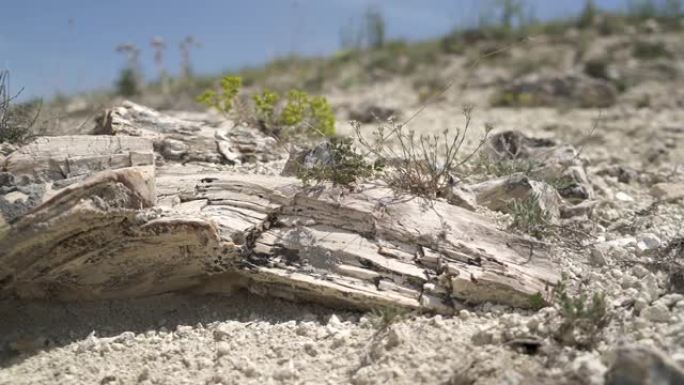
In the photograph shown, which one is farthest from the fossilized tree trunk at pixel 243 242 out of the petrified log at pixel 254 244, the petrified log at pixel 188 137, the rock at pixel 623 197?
the rock at pixel 623 197

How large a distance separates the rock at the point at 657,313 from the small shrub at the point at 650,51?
394 inches

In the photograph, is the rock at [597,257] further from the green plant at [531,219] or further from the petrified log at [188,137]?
the petrified log at [188,137]

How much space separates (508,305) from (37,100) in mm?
3871

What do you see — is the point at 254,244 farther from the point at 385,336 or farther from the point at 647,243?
the point at 647,243

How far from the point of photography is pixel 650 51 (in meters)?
11.4

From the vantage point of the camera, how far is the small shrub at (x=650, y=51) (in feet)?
37.0

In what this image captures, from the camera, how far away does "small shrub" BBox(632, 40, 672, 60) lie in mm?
11273

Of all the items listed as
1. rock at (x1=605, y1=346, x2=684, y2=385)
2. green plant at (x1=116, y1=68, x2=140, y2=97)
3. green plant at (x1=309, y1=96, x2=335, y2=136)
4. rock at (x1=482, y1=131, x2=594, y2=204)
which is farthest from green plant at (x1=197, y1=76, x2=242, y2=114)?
green plant at (x1=116, y1=68, x2=140, y2=97)

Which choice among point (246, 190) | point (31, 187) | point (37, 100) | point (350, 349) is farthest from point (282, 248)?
point (37, 100)

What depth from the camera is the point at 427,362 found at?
8.32 feet

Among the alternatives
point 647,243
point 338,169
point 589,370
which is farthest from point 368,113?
point 589,370

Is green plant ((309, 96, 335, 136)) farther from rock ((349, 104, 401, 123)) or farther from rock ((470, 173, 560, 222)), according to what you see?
rock ((349, 104, 401, 123))

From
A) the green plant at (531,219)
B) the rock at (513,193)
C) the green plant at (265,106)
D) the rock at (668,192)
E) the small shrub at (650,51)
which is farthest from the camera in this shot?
the small shrub at (650,51)

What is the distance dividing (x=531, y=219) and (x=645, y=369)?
1.48 meters
